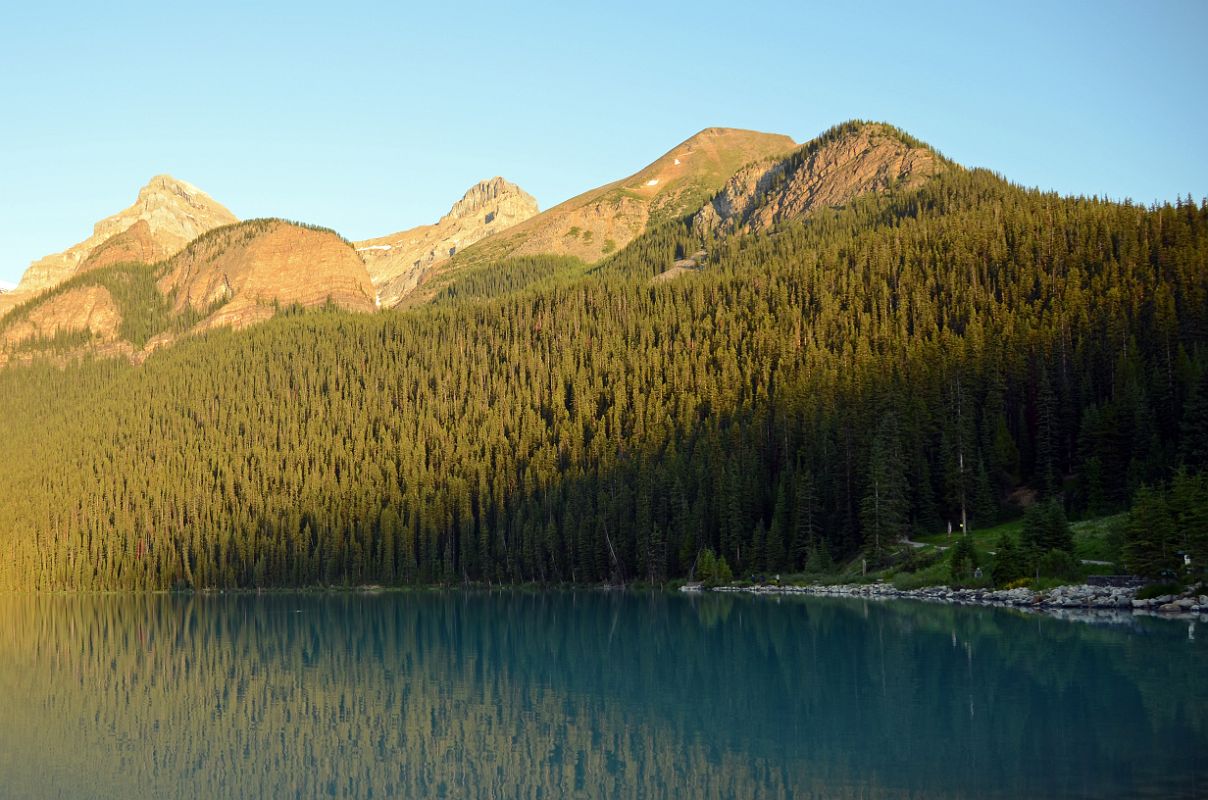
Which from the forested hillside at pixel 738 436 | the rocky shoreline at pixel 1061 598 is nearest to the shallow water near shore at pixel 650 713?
the rocky shoreline at pixel 1061 598

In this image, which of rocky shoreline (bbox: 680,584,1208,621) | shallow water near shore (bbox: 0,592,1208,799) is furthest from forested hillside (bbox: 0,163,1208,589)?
shallow water near shore (bbox: 0,592,1208,799)

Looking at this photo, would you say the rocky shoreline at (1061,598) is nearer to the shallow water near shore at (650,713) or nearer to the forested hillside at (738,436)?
the shallow water near shore at (650,713)

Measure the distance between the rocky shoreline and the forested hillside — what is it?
11555 millimetres

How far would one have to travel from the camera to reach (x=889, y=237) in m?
179

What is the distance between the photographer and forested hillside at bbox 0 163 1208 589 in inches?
4028

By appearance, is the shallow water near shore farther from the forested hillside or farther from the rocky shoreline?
the forested hillside

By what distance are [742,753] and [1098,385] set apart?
8979 centimetres

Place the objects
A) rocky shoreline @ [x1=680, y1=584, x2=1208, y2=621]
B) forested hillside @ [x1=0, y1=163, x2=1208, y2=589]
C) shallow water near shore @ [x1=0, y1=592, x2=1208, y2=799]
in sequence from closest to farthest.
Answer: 1. shallow water near shore @ [x1=0, y1=592, x2=1208, y2=799]
2. rocky shoreline @ [x1=680, y1=584, x2=1208, y2=621]
3. forested hillside @ [x1=0, y1=163, x2=1208, y2=589]

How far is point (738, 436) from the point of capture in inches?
5037

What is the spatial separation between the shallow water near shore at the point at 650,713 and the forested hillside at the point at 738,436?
33635 mm

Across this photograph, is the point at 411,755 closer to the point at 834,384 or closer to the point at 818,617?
the point at 818,617

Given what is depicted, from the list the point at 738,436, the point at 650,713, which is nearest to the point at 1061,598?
the point at 650,713

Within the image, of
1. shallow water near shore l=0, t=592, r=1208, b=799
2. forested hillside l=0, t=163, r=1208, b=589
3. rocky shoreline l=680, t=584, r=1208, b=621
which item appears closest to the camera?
shallow water near shore l=0, t=592, r=1208, b=799

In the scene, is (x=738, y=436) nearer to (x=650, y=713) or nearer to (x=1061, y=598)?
(x=1061, y=598)
